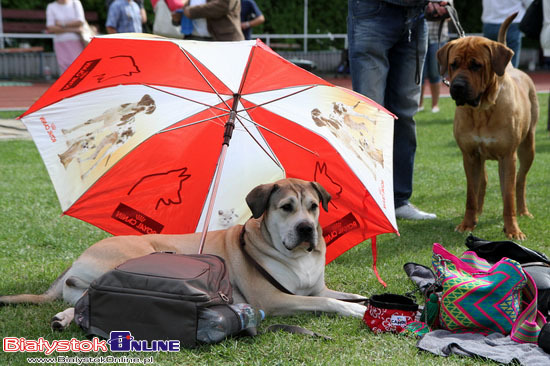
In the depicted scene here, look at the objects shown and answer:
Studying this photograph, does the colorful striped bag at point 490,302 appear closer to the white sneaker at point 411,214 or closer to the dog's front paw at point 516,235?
the dog's front paw at point 516,235

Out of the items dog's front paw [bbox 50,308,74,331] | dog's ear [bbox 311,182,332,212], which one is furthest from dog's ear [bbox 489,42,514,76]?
dog's front paw [bbox 50,308,74,331]

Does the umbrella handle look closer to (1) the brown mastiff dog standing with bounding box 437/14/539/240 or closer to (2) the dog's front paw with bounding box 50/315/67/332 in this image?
(2) the dog's front paw with bounding box 50/315/67/332

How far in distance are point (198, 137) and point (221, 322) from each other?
173 cm

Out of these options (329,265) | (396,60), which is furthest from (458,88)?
(329,265)

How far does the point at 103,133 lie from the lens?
444cm

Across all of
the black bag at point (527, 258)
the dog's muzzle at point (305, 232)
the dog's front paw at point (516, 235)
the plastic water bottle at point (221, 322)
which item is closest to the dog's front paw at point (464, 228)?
the dog's front paw at point (516, 235)

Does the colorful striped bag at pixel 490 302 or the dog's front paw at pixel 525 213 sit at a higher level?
the colorful striped bag at pixel 490 302

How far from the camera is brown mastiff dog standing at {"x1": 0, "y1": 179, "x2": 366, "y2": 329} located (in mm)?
4008

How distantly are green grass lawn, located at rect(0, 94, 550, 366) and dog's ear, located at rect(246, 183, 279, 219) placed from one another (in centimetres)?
70

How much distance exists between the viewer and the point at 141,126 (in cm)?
452

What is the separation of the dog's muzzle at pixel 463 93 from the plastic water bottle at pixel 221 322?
121 inches

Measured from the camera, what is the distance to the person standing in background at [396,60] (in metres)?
5.90

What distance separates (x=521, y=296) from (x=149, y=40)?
2.82m

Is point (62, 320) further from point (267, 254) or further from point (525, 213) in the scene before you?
point (525, 213)
